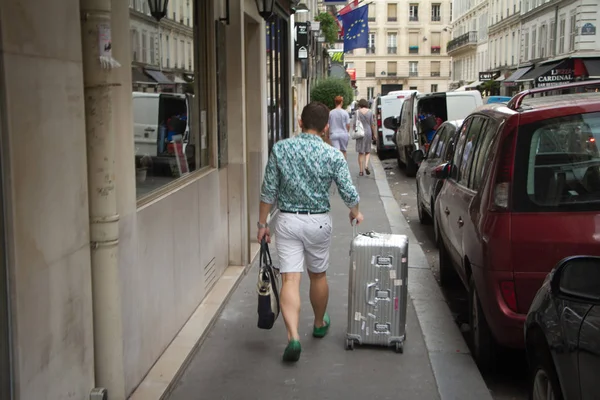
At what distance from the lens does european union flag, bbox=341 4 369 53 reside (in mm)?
27359

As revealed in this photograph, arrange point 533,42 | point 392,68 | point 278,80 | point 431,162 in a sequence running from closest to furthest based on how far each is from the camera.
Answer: point 431,162 < point 278,80 < point 533,42 < point 392,68

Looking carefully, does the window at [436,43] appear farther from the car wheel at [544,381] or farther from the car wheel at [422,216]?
the car wheel at [544,381]

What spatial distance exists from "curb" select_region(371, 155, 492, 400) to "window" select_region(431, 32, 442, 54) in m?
87.2

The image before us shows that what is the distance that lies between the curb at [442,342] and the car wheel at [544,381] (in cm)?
101

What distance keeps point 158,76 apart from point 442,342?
2855 millimetres

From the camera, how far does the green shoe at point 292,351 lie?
514cm

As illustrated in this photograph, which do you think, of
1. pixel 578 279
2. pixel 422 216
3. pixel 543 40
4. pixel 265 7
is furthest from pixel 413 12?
pixel 578 279

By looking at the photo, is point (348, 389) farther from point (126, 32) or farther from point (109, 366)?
point (126, 32)

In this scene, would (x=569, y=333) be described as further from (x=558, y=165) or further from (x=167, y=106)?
(x=167, y=106)

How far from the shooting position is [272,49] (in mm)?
11969

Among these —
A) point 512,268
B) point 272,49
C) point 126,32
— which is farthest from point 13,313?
point 272,49

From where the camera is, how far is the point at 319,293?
18.1 ft

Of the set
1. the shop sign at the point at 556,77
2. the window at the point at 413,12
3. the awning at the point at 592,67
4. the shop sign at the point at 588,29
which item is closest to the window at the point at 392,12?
the window at the point at 413,12

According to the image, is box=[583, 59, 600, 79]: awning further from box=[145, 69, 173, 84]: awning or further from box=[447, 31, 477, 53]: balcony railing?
box=[447, 31, 477, 53]: balcony railing
